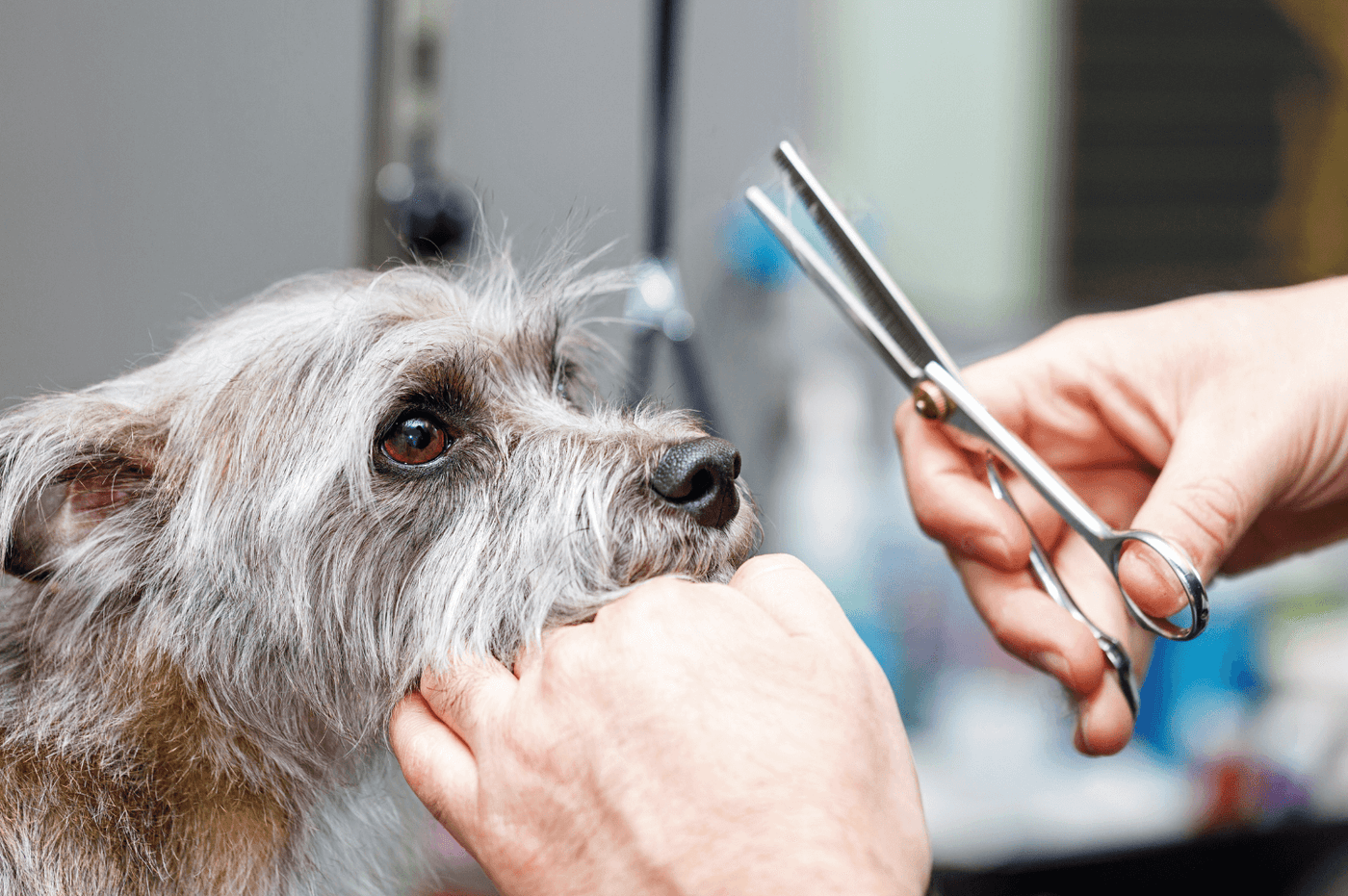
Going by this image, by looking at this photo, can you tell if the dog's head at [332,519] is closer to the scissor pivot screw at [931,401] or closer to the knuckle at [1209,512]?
the scissor pivot screw at [931,401]

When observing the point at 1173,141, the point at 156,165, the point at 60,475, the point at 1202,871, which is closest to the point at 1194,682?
the point at 1202,871

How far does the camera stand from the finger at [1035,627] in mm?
700

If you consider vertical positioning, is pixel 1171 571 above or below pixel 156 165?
below

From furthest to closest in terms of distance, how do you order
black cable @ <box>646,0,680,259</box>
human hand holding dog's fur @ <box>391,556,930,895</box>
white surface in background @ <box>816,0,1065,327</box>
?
white surface in background @ <box>816,0,1065,327</box>
black cable @ <box>646,0,680,259</box>
human hand holding dog's fur @ <box>391,556,930,895</box>

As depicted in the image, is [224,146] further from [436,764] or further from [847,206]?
[436,764]

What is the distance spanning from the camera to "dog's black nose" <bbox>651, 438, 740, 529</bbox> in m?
0.65

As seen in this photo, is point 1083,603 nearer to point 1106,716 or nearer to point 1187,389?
point 1106,716

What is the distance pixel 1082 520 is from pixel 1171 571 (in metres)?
0.07

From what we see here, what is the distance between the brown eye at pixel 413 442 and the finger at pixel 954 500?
0.40 meters

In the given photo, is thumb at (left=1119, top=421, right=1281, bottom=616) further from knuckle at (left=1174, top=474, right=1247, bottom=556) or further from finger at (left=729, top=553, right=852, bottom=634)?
finger at (left=729, top=553, right=852, bottom=634)

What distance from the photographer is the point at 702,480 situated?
654 millimetres

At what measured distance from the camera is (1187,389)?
74 cm

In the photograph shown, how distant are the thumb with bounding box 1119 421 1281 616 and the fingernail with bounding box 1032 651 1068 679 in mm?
98

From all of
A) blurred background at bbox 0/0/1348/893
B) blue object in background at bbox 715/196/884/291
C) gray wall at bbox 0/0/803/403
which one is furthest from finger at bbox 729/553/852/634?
blue object in background at bbox 715/196/884/291
